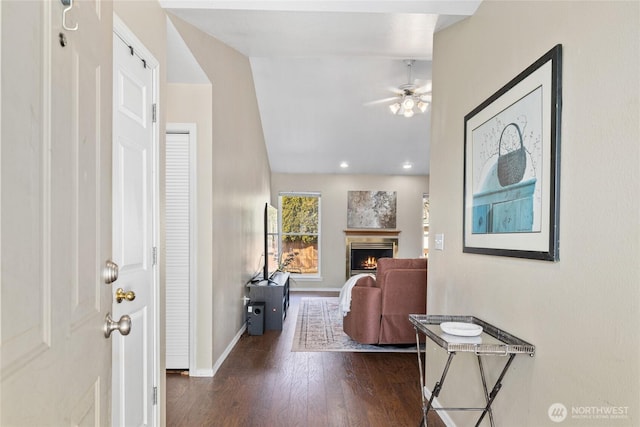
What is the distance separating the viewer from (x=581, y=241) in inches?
48.9

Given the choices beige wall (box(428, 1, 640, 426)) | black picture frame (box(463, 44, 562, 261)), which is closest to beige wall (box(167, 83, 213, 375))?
black picture frame (box(463, 44, 562, 261))

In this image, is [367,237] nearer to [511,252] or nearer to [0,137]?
[511,252]

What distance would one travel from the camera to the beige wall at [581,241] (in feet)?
3.47

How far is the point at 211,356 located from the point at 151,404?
1.14m

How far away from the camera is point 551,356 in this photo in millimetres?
1397

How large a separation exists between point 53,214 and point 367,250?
739 centimetres

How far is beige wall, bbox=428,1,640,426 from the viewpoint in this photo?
1059 millimetres

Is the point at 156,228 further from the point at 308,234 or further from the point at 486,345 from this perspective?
the point at 308,234

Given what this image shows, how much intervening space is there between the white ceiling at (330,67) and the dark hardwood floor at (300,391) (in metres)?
2.50

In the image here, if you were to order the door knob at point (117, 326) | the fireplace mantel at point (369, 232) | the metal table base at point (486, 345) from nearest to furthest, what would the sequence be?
the door knob at point (117, 326)
the metal table base at point (486, 345)
the fireplace mantel at point (369, 232)

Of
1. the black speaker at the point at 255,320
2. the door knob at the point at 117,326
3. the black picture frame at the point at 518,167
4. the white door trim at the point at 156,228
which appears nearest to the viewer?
the door knob at the point at 117,326

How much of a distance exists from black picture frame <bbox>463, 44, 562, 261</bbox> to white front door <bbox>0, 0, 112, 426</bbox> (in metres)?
1.47

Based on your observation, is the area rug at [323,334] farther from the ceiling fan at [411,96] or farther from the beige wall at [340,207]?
the ceiling fan at [411,96]

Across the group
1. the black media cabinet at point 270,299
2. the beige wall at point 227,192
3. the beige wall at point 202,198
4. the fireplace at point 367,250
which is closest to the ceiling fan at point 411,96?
the beige wall at point 227,192
